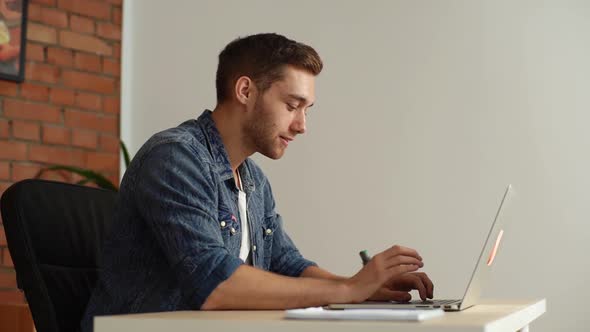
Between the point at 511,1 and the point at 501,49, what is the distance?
186 millimetres

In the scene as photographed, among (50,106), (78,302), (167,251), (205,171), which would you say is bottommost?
(78,302)

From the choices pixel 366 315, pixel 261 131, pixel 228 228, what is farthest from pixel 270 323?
pixel 261 131

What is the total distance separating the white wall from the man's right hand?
5.70 ft

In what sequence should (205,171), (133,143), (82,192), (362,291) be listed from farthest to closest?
1. (133,143)
2. (82,192)
3. (205,171)
4. (362,291)

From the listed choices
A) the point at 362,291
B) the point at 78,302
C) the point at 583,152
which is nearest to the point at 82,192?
the point at 78,302

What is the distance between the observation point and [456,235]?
10.7 feet

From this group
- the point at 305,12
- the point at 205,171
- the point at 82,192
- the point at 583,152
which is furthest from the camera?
the point at 305,12

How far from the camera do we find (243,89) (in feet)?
6.68

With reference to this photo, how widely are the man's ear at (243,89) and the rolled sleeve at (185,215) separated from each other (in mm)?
296

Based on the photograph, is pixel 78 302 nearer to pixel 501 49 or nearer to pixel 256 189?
pixel 256 189

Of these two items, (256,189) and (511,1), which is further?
(511,1)

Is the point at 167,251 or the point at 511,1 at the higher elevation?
the point at 511,1

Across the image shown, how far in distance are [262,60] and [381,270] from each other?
696 millimetres

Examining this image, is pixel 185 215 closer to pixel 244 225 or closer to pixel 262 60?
pixel 244 225
